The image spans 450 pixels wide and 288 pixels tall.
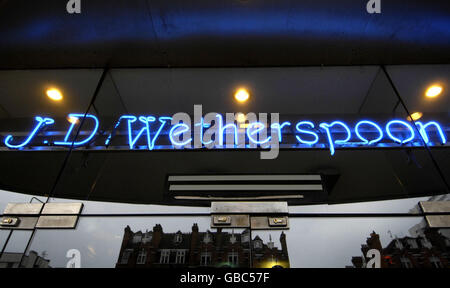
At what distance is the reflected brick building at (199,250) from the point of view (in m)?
2.40

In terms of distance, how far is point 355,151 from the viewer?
142 inches

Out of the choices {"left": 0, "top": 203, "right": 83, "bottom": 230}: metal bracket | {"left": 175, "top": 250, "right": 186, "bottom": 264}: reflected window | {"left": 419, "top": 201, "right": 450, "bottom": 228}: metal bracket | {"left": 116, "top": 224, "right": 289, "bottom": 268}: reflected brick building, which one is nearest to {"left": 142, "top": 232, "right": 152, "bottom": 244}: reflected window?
{"left": 116, "top": 224, "right": 289, "bottom": 268}: reflected brick building

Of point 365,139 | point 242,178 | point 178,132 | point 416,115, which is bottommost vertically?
point 242,178

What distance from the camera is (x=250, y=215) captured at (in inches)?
110

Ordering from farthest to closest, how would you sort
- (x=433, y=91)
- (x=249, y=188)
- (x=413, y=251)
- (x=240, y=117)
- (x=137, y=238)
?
Answer: 1. (x=240, y=117)
2. (x=433, y=91)
3. (x=249, y=188)
4. (x=137, y=238)
5. (x=413, y=251)

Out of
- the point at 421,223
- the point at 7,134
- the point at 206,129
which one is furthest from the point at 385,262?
the point at 7,134

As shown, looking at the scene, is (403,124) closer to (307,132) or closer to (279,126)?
(307,132)

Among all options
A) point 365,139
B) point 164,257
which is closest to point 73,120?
point 164,257

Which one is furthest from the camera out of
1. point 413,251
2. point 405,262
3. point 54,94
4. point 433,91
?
point 54,94

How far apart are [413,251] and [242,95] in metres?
2.72

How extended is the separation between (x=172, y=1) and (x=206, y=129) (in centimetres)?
151

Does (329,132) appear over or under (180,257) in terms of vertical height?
over

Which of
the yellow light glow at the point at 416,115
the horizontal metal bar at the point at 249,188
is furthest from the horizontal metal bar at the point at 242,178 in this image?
the yellow light glow at the point at 416,115

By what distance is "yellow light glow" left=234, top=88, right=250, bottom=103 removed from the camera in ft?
13.7
